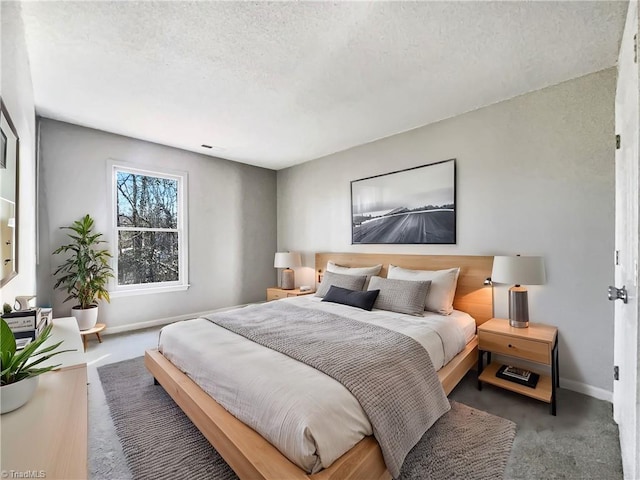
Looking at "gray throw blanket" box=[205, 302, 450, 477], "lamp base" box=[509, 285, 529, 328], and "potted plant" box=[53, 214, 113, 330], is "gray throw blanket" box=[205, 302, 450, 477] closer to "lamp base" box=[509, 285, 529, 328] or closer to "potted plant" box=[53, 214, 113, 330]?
"lamp base" box=[509, 285, 529, 328]

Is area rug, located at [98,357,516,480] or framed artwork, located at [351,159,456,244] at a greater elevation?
framed artwork, located at [351,159,456,244]

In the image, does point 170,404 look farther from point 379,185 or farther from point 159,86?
point 379,185

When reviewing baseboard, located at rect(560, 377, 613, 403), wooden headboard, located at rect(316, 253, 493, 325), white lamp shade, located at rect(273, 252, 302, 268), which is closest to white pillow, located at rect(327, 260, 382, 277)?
wooden headboard, located at rect(316, 253, 493, 325)

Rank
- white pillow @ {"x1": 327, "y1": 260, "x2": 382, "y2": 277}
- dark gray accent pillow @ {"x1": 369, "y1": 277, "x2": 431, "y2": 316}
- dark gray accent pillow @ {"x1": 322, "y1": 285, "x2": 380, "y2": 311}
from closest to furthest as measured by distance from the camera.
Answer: dark gray accent pillow @ {"x1": 369, "y1": 277, "x2": 431, "y2": 316}, dark gray accent pillow @ {"x1": 322, "y1": 285, "x2": 380, "y2": 311}, white pillow @ {"x1": 327, "y1": 260, "x2": 382, "y2": 277}

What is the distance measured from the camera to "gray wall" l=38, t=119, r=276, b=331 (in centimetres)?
339

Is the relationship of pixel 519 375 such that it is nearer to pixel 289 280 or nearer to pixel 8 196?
pixel 289 280

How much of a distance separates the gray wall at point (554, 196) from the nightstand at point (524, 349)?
0.25 m

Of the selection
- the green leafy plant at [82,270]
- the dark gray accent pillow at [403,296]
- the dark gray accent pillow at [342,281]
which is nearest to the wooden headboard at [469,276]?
the dark gray accent pillow at [403,296]

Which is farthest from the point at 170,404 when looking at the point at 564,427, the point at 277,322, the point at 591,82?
the point at 591,82

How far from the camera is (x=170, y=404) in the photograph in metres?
2.25

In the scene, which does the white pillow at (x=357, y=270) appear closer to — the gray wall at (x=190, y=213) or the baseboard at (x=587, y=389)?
the gray wall at (x=190, y=213)

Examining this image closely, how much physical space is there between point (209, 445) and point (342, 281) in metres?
2.12

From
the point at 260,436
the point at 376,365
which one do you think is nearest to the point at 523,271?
the point at 376,365

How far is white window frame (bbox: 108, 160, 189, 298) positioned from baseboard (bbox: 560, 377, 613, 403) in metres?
4.54
